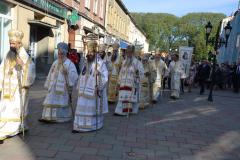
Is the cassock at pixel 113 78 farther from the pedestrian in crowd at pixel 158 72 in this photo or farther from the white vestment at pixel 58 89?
the white vestment at pixel 58 89

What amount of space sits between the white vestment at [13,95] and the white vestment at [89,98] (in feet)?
3.87

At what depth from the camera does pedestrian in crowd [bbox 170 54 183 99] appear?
14.4 metres

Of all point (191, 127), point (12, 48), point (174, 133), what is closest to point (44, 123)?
point (12, 48)

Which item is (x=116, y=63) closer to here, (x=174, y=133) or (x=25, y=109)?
(x=174, y=133)

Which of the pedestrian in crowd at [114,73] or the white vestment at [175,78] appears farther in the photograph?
the white vestment at [175,78]

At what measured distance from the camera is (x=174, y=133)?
7812 millimetres

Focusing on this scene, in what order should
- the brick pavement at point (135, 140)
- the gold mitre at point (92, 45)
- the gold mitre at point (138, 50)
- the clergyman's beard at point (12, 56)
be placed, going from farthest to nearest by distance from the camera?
the gold mitre at point (138, 50) < the gold mitre at point (92, 45) < the clergyman's beard at point (12, 56) < the brick pavement at point (135, 140)

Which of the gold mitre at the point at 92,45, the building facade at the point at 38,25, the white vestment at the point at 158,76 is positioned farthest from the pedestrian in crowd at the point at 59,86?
the building facade at the point at 38,25

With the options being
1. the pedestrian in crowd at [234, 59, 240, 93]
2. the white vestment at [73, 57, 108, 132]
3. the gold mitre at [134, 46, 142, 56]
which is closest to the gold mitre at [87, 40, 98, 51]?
the white vestment at [73, 57, 108, 132]

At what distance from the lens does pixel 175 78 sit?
1466 cm

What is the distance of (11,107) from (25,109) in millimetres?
357

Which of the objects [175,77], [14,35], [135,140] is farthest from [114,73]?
[14,35]

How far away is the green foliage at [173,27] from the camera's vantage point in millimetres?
79250

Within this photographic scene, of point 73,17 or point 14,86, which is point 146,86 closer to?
point 14,86
